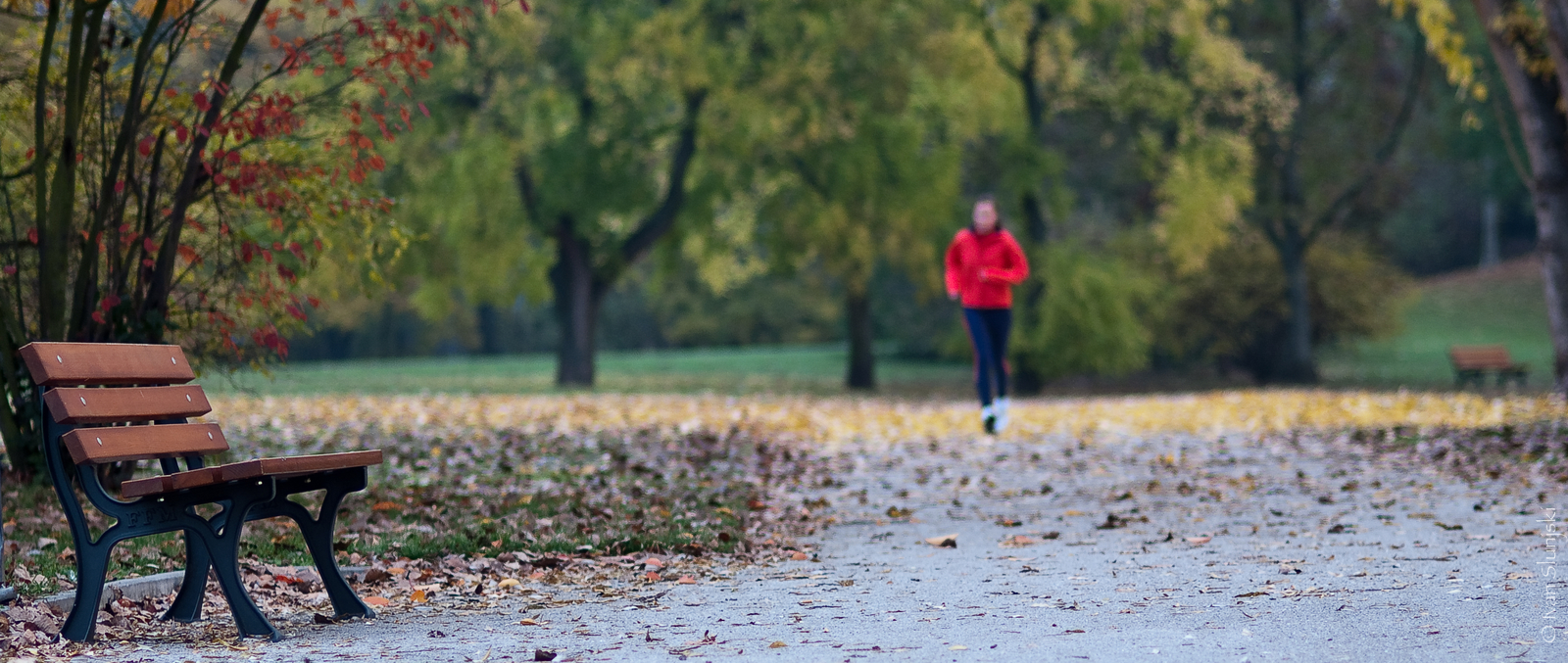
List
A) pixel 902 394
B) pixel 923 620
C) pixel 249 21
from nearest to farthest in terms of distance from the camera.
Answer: pixel 923 620 → pixel 249 21 → pixel 902 394

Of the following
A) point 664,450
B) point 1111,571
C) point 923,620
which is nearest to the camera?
point 923,620

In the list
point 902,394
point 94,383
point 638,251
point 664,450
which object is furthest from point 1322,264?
point 94,383

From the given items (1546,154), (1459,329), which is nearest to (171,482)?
(1546,154)

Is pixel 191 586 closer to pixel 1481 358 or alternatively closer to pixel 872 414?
pixel 872 414

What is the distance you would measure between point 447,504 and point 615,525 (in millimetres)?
1288

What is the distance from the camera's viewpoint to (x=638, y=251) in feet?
89.6

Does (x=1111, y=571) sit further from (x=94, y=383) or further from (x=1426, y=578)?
(x=94, y=383)

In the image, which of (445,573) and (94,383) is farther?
(445,573)

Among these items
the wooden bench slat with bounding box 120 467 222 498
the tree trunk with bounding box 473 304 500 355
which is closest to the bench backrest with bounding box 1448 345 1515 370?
the wooden bench slat with bounding box 120 467 222 498

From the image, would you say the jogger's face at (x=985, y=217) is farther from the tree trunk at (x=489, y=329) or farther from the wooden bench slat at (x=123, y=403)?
the tree trunk at (x=489, y=329)

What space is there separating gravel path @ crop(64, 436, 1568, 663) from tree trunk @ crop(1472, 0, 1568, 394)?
823 centimetres

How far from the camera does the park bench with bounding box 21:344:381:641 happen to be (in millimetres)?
5016

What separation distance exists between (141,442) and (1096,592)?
3633 mm

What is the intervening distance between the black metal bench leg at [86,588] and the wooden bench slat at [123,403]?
44 cm
